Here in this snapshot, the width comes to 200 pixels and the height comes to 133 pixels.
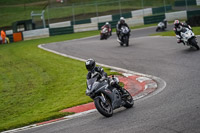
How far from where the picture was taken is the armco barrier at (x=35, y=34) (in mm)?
39375

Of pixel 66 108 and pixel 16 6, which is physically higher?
pixel 16 6

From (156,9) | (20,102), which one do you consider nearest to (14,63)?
(20,102)

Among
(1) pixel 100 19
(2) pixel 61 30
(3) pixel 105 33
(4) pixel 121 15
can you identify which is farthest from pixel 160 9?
(3) pixel 105 33

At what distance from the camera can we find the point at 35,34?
39.8 m

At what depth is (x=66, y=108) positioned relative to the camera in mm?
11641

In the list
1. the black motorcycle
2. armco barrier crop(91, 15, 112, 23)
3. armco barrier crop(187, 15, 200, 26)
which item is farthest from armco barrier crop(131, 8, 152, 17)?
the black motorcycle

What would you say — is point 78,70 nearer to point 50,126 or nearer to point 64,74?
point 64,74

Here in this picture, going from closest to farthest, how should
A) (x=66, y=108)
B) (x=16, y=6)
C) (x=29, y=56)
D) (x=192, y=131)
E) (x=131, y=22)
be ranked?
(x=192, y=131)
(x=66, y=108)
(x=29, y=56)
(x=131, y=22)
(x=16, y=6)

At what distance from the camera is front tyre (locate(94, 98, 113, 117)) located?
370 inches

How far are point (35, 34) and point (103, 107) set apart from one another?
3125 centimetres

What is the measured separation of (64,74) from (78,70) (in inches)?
30.0

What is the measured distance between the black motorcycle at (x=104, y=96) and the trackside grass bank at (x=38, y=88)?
1511mm

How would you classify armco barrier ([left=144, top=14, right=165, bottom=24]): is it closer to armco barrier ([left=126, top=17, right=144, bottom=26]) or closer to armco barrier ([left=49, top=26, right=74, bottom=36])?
armco barrier ([left=126, top=17, right=144, bottom=26])

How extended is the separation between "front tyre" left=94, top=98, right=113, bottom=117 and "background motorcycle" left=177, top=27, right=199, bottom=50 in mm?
9650
